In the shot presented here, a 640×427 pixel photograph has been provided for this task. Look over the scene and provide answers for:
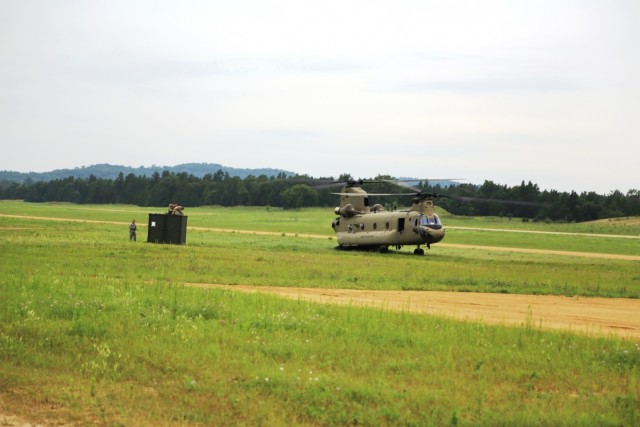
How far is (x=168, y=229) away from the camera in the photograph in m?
47.8

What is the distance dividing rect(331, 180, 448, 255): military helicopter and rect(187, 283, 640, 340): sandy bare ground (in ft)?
64.4

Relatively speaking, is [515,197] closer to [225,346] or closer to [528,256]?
[528,256]

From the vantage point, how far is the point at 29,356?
574 inches

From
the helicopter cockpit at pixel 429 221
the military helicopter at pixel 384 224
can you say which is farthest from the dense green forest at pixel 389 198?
the helicopter cockpit at pixel 429 221

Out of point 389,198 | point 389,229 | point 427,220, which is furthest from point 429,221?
Result: point 389,198

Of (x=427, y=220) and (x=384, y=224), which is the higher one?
(x=427, y=220)

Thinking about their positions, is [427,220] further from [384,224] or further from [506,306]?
[506,306]

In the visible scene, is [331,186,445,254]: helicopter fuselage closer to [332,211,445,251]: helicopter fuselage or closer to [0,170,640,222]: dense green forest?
[332,211,445,251]: helicopter fuselage

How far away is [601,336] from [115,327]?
985cm

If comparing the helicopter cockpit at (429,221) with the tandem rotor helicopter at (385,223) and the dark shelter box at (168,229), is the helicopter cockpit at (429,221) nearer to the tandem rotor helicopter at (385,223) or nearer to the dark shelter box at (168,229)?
the tandem rotor helicopter at (385,223)

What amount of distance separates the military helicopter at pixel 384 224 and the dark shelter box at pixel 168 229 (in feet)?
32.8

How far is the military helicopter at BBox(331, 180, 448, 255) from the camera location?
46.8m

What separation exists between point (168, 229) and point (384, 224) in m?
12.2

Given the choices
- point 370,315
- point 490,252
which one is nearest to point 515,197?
point 490,252
